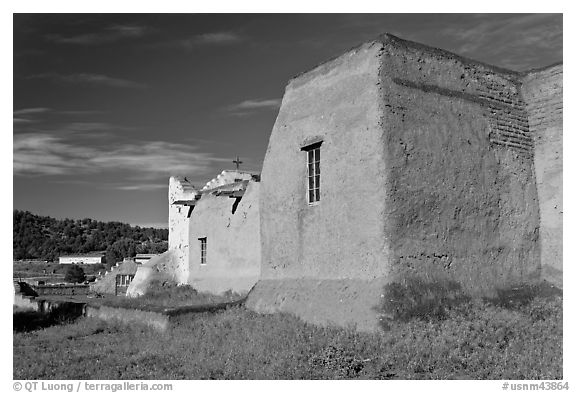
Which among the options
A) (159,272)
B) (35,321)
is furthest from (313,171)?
(159,272)

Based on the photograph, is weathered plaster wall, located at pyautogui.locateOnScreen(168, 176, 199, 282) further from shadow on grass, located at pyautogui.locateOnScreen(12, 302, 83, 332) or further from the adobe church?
the adobe church

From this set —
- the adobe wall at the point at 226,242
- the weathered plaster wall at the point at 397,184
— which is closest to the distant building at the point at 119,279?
the adobe wall at the point at 226,242

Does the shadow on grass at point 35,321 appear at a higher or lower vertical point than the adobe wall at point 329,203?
lower

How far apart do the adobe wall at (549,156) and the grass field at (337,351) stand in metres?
1.18

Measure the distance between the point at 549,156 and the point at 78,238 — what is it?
2736 inches

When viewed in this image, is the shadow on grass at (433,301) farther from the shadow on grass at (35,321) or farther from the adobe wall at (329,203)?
the shadow on grass at (35,321)

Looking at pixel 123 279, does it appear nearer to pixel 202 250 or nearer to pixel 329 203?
pixel 202 250

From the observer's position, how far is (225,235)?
58.2 feet

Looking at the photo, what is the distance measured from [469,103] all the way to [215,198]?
1007cm

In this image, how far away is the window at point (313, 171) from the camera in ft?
36.1

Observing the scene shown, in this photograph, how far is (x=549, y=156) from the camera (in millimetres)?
11375

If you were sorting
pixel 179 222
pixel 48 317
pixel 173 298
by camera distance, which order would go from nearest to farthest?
pixel 48 317 < pixel 173 298 < pixel 179 222
